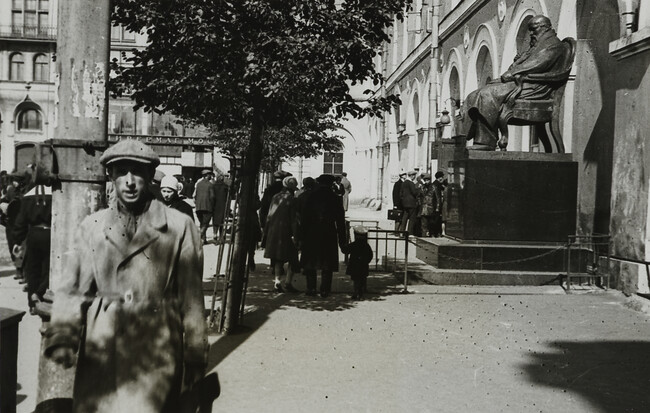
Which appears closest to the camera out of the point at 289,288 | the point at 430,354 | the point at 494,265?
the point at 430,354

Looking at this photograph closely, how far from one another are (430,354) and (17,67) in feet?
134

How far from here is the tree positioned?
7.59 meters

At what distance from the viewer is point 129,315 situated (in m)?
3.09

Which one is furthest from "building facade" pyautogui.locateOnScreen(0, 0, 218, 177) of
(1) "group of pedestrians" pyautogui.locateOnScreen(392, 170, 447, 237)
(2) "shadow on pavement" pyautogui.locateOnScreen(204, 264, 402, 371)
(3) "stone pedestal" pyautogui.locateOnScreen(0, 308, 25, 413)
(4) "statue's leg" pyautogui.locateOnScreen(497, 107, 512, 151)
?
(3) "stone pedestal" pyautogui.locateOnScreen(0, 308, 25, 413)

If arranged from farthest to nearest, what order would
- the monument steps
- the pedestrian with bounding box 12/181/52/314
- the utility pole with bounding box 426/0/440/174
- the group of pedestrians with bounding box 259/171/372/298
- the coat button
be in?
1. the utility pole with bounding box 426/0/440/174
2. the monument steps
3. the group of pedestrians with bounding box 259/171/372/298
4. the pedestrian with bounding box 12/181/52/314
5. the coat button

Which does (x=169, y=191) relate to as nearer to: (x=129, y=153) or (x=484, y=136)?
(x=484, y=136)

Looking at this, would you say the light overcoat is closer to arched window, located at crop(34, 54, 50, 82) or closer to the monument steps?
the monument steps

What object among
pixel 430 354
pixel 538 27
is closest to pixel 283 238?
pixel 430 354

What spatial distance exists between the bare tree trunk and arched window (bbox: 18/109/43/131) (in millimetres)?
39676

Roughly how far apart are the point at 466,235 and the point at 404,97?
1007 inches

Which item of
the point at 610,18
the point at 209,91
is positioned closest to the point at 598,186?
the point at 610,18

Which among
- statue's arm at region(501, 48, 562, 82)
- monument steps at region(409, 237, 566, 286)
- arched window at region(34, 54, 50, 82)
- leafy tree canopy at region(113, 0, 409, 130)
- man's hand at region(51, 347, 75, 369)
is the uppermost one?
arched window at region(34, 54, 50, 82)

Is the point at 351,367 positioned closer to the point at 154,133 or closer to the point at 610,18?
the point at 610,18

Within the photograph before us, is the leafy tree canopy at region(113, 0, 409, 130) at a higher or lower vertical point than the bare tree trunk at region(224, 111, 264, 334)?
higher
